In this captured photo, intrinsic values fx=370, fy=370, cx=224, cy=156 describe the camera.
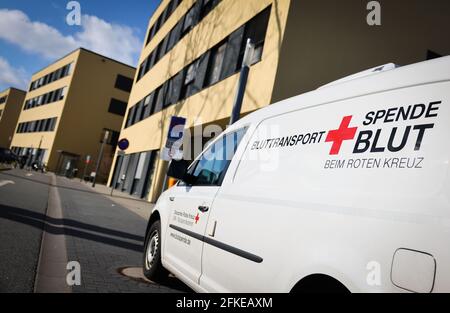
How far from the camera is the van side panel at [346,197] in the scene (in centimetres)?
177

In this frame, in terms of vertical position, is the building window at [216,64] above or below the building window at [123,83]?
below

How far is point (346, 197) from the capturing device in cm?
211

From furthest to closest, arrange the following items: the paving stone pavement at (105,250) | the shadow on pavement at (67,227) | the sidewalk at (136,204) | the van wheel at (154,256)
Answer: the sidewalk at (136,204), the shadow on pavement at (67,227), the van wheel at (154,256), the paving stone pavement at (105,250)

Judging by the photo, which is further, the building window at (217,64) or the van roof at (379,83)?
the building window at (217,64)

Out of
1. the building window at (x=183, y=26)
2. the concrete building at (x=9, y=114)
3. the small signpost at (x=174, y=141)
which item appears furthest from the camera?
the concrete building at (x=9, y=114)

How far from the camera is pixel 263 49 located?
34.9ft

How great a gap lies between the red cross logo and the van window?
49.4 inches

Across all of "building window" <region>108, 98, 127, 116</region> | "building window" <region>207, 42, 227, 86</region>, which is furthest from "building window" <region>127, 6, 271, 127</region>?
"building window" <region>108, 98, 127, 116</region>

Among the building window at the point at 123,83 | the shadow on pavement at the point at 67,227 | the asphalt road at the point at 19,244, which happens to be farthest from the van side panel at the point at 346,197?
the building window at the point at 123,83

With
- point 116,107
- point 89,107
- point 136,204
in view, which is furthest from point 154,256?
point 116,107

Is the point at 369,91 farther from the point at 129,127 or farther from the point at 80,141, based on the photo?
the point at 80,141

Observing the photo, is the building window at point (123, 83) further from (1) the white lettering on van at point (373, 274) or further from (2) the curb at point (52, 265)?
(1) the white lettering on van at point (373, 274)

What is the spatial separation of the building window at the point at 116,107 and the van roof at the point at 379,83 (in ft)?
145

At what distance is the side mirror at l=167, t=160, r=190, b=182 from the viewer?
4027 mm
